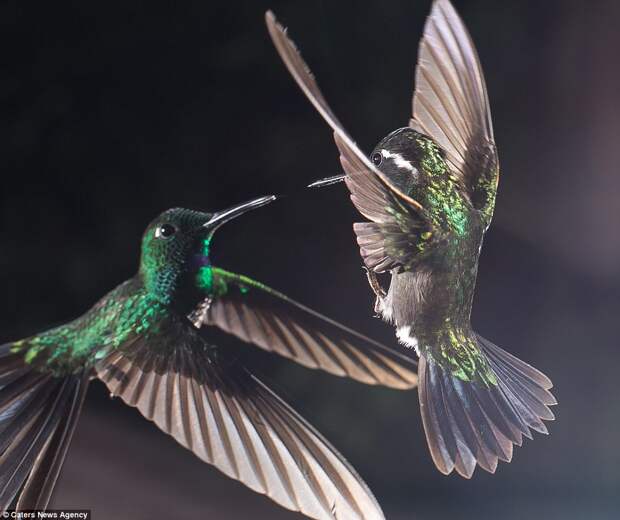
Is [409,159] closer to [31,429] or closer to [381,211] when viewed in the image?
[381,211]

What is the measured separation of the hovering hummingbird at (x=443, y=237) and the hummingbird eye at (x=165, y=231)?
152mm

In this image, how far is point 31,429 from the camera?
0.55 m

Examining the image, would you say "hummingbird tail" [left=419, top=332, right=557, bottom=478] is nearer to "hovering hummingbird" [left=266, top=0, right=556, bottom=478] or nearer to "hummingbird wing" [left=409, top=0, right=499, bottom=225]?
"hovering hummingbird" [left=266, top=0, right=556, bottom=478]

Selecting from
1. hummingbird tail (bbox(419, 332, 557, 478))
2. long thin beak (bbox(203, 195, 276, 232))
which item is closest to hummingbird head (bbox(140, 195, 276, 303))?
long thin beak (bbox(203, 195, 276, 232))

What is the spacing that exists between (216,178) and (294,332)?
0.54 ft

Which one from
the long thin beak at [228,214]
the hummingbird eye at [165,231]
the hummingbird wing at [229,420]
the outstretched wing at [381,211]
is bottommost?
the hummingbird wing at [229,420]

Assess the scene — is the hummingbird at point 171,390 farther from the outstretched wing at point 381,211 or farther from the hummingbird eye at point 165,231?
the outstretched wing at point 381,211

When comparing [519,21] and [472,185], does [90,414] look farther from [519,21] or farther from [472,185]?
[519,21]

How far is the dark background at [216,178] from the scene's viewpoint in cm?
64

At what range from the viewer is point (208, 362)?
1.97 feet

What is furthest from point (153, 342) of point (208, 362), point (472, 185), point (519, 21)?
point (519, 21)

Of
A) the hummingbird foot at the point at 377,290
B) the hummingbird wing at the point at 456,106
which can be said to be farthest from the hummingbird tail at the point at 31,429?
the hummingbird wing at the point at 456,106

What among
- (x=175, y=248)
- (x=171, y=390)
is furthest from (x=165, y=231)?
(x=171, y=390)

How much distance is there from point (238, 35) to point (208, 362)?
308 mm
